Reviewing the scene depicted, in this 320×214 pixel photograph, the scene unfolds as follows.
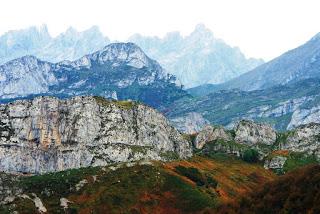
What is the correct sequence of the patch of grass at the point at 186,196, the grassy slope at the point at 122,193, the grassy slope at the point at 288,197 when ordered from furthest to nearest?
the patch of grass at the point at 186,196, the grassy slope at the point at 122,193, the grassy slope at the point at 288,197

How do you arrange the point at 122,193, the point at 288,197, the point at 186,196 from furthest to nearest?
the point at 186,196
the point at 122,193
the point at 288,197

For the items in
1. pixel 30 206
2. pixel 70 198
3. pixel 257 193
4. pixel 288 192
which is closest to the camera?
pixel 288 192

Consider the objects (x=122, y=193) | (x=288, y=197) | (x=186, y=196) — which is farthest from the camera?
(x=186, y=196)

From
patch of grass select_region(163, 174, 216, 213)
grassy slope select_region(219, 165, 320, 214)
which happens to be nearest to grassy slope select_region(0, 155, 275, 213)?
patch of grass select_region(163, 174, 216, 213)

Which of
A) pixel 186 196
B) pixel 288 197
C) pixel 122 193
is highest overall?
pixel 288 197

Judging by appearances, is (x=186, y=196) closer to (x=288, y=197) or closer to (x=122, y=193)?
(x=122, y=193)

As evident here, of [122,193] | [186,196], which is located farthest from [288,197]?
[122,193]

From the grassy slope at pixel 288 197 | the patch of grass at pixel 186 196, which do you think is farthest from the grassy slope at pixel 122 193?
the grassy slope at pixel 288 197

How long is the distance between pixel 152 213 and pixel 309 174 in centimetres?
8839

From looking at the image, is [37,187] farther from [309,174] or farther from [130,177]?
[309,174]

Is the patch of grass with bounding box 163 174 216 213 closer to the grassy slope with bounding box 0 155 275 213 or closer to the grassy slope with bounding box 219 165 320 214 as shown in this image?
the grassy slope with bounding box 0 155 275 213

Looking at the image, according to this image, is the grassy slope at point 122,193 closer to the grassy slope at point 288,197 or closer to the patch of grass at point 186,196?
the patch of grass at point 186,196

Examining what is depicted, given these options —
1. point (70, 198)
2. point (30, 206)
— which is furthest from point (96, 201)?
point (30, 206)

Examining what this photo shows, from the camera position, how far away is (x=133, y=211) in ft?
547
